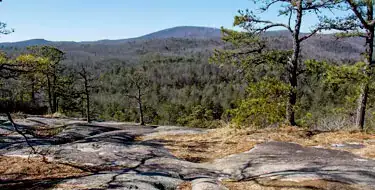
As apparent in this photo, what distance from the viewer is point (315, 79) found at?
14.2 meters

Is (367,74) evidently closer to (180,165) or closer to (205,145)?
(205,145)

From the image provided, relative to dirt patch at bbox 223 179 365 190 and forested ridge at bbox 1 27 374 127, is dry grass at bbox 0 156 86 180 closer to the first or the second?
forested ridge at bbox 1 27 374 127

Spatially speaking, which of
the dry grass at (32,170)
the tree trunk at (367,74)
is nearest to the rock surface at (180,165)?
the dry grass at (32,170)

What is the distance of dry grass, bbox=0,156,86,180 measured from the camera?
8.48m

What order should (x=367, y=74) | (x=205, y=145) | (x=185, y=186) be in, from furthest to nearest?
(x=367, y=74), (x=205, y=145), (x=185, y=186)

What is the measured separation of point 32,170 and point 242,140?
7518 millimetres

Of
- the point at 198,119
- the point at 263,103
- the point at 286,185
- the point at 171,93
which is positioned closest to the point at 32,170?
the point at 286,185

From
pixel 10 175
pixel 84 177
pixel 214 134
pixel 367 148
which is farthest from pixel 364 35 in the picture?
pixel 10 175

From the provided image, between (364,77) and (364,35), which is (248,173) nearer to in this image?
(364,77)

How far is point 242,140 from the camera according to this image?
13.0m

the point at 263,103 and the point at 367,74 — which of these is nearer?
the point at 263,103

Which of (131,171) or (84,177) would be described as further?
(131,171)

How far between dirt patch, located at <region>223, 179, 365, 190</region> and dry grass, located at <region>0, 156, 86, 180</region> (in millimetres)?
4011

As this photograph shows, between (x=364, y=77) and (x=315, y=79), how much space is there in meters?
1.94
